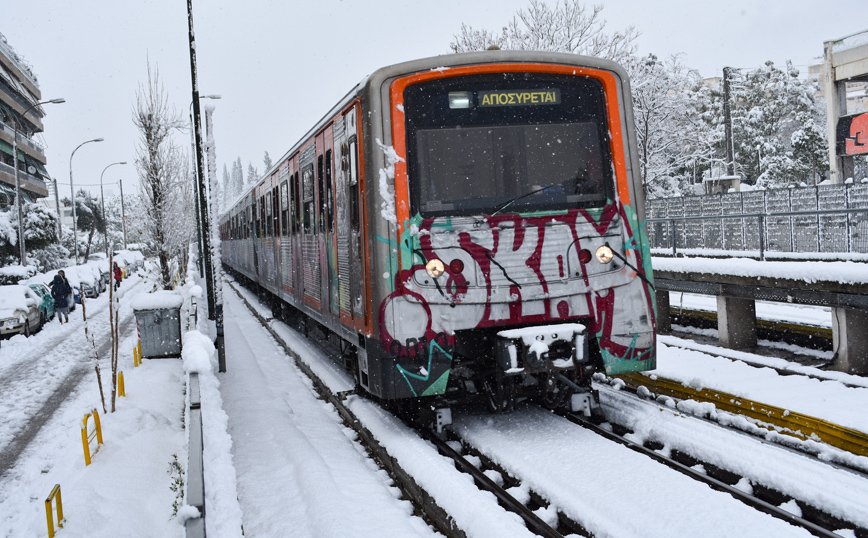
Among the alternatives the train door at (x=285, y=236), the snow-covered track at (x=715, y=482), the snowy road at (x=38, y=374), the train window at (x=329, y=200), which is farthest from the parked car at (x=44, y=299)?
the snow-covered track at (x=715, y=482)

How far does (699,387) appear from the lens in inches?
281

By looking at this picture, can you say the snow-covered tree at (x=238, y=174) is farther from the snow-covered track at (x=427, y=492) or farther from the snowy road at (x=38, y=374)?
the snow-covered track at (x=427, y=492)

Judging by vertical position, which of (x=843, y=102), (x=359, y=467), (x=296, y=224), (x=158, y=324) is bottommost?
(x=359, y=467)

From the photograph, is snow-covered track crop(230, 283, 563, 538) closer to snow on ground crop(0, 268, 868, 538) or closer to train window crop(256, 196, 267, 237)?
snow on ground crop(0, 268, 868, 538)

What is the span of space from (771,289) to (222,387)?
7124 millimetres

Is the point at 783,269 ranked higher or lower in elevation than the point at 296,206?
lower

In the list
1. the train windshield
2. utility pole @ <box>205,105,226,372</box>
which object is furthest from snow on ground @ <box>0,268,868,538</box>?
the train windshield

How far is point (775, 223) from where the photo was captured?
12.9m

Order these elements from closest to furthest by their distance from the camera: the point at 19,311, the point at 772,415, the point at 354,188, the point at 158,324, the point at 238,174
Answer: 1. the point at 772,415
2. the point at 354,188
3. the point at 158,324
4. the point at 19,311
5. the point at 238,174

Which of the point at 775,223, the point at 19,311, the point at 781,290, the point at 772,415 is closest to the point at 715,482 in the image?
the point at 772,415

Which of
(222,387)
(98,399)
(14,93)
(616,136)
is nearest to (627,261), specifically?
(616,136)

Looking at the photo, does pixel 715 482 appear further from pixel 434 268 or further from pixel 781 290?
pixel 781 290

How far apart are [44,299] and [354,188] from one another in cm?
1908

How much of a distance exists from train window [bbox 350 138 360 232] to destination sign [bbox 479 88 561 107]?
1.26m
